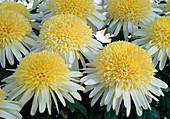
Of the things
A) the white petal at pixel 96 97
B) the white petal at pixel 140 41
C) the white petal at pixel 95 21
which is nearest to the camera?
the white petal at pixel 96 97

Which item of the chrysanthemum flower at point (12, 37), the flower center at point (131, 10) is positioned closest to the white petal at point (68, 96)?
the chrysanthemum flower at point (12, 37)

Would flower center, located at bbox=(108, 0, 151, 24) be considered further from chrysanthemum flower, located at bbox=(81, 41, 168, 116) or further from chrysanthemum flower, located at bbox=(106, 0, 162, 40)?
chrysanthemum flower, located at bbox=(81, 41, 168, 116)

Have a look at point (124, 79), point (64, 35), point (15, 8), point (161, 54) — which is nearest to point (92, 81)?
point (124, 79)

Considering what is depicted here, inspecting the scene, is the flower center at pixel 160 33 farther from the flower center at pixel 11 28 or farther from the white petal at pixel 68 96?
the flower center at pixel 11 28

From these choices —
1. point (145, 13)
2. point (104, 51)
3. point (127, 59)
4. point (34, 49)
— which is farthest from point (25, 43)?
point (145, 13)

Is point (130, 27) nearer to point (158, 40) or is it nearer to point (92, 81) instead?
point (158, 40)

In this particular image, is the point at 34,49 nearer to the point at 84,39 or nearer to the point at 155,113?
the point at 84,39

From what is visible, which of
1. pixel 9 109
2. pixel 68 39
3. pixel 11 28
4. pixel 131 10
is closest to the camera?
pixel 9 109
